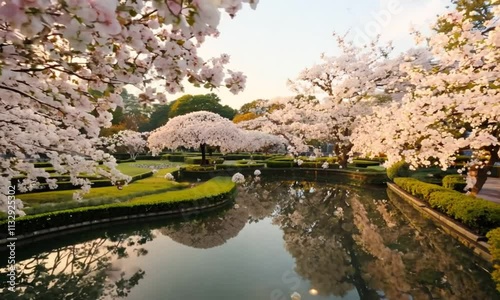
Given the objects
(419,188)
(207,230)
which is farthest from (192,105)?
(207,230)

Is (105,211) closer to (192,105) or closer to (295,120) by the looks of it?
(295,120)

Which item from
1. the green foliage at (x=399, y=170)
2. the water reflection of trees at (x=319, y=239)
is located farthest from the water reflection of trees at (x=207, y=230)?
the green foliage at (x=399, y=170)

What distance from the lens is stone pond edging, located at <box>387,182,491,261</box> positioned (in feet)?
35.9

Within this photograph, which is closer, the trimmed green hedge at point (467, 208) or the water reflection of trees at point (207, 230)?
the trimmed green hedge at point (467, 208)

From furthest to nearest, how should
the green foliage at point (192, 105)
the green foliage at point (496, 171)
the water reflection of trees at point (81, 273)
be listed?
1. the green foliage at point (192, 105)
2. the green foliage at point (496, 171)
3. the water reflection of trees at point (81, 273)

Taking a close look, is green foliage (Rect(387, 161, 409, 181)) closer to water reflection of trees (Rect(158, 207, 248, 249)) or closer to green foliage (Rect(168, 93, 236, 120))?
water reflection of trees (Rect(158, 207, 248, 249))

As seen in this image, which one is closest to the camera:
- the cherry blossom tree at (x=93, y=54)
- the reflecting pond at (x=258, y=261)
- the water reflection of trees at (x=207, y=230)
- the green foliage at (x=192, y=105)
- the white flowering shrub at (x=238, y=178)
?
the cherry blossom tree at (x=93, y=54)

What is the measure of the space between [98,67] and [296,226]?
13026 millimetres

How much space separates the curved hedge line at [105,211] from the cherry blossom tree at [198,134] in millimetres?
15191

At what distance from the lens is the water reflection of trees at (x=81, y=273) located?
819 cm

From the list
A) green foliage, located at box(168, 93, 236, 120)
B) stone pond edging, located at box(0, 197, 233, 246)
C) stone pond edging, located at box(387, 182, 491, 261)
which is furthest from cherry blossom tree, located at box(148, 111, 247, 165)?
green foliage, located at box(168, 93, 236, 120)

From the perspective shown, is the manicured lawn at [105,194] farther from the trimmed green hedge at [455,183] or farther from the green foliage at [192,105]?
the green foliage at [192,105]

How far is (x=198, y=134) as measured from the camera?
34.1 metres

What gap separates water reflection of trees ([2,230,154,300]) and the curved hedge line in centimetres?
187
